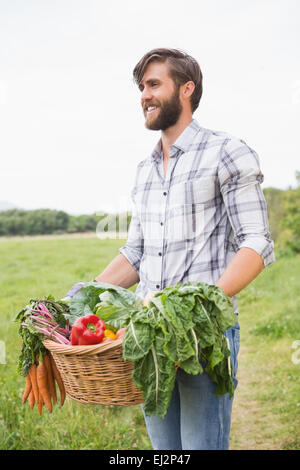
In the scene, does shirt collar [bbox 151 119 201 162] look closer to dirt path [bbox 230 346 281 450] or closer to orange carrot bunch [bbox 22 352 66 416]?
orange carrot bunch [bbox 22 352 66 416]

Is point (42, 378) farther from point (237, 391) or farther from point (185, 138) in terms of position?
point (237, 391)

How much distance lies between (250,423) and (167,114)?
10.1ft

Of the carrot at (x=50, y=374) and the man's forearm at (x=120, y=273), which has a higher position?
the man's forearm at (x=120, y=273)

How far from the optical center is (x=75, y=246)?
37.6 feet

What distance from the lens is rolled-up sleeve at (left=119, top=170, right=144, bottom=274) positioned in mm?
2637

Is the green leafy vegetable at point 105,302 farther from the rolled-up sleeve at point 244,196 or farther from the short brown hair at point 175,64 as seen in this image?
the short brown hair at point 175,64

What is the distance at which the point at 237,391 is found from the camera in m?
4.91

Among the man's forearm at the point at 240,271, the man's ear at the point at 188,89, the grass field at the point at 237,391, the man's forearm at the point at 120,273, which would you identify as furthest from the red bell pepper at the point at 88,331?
the man's ear at the point at 188,89

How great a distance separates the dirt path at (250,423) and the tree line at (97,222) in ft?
21.0

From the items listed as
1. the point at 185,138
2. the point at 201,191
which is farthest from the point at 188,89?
the point at 201,191

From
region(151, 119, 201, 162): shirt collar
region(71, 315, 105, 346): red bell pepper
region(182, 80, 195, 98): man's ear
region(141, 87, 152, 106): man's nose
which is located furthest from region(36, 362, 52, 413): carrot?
region(182, 80, 195, 98): man's ear

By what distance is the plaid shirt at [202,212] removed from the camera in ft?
6.93

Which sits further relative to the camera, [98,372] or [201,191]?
[201,191]
